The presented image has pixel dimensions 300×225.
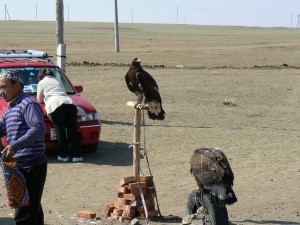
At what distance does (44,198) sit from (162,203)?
5.21ft

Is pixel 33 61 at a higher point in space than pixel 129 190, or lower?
higher

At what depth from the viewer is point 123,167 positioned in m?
12.2

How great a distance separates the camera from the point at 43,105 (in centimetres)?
1270

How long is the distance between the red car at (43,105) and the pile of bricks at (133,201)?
389cm

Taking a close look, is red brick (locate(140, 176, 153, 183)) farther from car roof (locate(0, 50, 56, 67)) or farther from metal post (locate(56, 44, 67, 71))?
metal post (locate(56, 44, 67, 71))

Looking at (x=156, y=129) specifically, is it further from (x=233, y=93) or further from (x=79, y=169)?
(x=233, y=93)

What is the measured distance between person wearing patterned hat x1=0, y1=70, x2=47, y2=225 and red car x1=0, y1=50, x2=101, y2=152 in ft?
17.8

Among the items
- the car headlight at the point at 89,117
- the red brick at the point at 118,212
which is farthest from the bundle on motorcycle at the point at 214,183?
the car headlight at the point at 89,117

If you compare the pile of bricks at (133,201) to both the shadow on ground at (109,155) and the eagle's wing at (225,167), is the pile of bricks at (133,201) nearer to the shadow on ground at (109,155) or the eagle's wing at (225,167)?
the eagle's wing at (225,167)

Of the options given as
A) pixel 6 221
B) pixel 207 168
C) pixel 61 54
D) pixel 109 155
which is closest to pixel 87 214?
pixel 6 221

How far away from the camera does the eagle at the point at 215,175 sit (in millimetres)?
7297

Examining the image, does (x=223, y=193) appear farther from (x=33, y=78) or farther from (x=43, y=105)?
(x=33, y=78)

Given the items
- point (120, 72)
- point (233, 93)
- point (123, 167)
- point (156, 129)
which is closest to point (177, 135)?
point (156, 129)

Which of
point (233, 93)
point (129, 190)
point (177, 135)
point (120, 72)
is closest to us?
point (129, 190)
